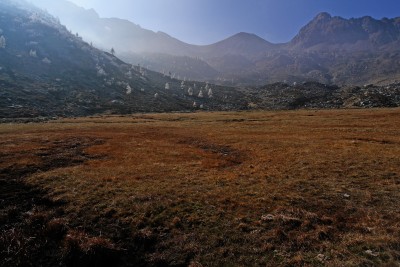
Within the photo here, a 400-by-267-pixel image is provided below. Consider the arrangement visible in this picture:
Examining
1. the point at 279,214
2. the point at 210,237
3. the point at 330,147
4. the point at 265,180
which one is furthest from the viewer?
the point at 330,147

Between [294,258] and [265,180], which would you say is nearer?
[294,258]

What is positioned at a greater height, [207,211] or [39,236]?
[207,211]

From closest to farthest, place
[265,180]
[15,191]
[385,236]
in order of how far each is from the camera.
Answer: [385,236] → [15,191] → [265,180]

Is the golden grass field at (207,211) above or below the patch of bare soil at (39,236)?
above

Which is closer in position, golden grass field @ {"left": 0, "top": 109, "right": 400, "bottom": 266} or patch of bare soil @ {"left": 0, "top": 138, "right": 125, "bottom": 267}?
golden grass field @ {"left": 0, "top": 109, "right": 400, "bottom": 266}

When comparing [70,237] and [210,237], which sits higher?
[210,237]

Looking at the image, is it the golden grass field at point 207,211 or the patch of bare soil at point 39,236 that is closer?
the golden grass field at point 207,211

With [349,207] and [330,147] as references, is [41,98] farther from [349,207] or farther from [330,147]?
[349,207]

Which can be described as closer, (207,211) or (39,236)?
(39,236)

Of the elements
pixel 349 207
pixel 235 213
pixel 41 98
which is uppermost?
pixel 349 207

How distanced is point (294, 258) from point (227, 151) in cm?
3343

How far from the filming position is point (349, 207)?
73.0 feet

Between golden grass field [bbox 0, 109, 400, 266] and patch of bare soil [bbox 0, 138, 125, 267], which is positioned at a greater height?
golden grass field [bbox 0, 109, 400, 266]

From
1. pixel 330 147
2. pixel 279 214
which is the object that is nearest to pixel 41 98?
pixel 330 147
